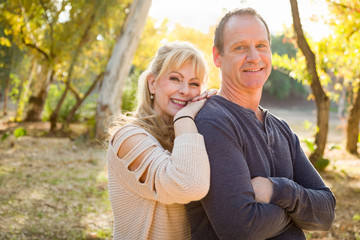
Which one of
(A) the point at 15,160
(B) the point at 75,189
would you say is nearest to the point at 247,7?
(B) the point at 75,189

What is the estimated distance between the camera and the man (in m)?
1.72

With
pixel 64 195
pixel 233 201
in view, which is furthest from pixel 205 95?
pixel 64 195

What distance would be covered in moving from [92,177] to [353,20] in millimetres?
5288

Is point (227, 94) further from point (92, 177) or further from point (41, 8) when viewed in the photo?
point (41, 8)

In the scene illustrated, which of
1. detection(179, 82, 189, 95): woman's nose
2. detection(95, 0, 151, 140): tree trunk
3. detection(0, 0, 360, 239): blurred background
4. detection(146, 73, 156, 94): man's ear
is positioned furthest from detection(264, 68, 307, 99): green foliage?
detection(179, 82, 189, 95): woman's nose

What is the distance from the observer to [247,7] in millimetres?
2135

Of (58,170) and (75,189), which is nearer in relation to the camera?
(75,189)

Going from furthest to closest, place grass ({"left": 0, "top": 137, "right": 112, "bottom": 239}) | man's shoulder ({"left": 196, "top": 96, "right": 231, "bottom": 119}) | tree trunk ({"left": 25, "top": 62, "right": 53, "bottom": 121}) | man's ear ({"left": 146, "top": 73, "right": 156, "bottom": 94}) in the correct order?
1. tree trunk ({"left": 25, "top": 62, "right": 53, "bottom": 121})
2. grass ({"left": 0, "top": 137, "right": 112, "bottom": 239})
3. man's ear ({"left": 146, "top": 73, "right": 156, "bottom": 94})
4. man's shoulder ({"left": 196, "top": 96, "right": 231, "bottom": 119})

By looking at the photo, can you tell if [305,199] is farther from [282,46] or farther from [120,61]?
[282,46]

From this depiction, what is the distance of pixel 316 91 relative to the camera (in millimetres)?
7258

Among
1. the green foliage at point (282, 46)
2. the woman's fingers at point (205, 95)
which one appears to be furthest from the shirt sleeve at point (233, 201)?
the green foliage at point (282, 46)

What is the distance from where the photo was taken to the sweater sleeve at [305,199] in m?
1.81

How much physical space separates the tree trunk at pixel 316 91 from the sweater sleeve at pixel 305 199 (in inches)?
180

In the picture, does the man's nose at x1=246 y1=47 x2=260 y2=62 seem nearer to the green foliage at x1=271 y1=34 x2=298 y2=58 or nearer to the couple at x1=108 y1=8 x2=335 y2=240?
the couple at x1=108 y1=8 x2=335 y2=240
